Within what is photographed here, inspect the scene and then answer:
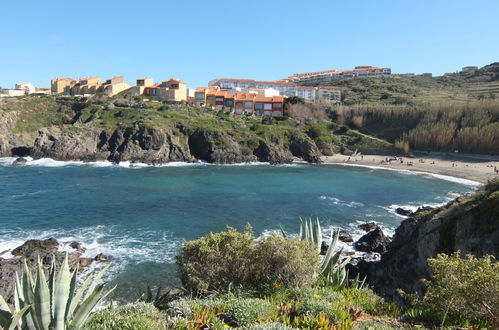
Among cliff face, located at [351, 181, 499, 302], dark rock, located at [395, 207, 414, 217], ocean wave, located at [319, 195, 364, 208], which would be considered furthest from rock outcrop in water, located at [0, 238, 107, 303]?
dark rock, located at [395, 207, 414, 217]

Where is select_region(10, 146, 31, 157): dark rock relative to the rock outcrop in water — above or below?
above

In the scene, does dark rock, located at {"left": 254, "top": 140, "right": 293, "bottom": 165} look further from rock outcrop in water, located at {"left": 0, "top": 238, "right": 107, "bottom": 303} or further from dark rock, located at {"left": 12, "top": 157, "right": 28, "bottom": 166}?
rock outcrop in water, located at {"left": 0, "top": 238, "right": 107, "bottom": 303}

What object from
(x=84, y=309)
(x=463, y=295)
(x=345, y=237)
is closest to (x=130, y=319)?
(x=84, y=309)

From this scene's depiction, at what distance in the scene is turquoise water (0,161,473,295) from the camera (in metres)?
25.6

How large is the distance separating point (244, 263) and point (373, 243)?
19.8 m

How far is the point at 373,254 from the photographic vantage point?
1014 inches

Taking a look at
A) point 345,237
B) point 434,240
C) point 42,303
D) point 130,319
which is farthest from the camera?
point 345,237

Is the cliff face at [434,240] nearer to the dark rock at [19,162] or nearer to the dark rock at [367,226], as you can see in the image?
the dark rock at [367,226]

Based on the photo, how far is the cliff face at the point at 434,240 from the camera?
1489 centimetres

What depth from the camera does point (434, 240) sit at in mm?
17297

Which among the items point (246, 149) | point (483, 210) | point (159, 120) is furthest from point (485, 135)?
point (159, 120)

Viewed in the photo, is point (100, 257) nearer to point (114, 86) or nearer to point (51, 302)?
point (51, 302)

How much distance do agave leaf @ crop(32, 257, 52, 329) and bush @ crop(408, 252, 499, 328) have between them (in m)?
7.47

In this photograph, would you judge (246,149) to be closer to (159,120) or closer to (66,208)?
(159,120)
